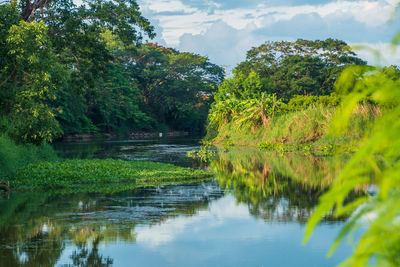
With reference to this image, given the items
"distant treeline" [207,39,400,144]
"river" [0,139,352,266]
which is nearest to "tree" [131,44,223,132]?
"distant treeline" [207,39,400,144]

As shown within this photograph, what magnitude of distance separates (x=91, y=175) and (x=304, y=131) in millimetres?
18175

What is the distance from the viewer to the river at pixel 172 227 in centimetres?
806

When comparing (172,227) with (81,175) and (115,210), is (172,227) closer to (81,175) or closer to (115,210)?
(115,210)

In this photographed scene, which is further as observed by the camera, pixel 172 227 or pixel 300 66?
pixel 300 66

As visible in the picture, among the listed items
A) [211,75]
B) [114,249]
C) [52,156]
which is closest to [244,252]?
[114,249]

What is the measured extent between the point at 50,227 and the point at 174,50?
71612mm

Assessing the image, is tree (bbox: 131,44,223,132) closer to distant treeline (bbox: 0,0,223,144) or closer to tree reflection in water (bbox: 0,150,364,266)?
distant treeline (bbox: 0,0,223,144)

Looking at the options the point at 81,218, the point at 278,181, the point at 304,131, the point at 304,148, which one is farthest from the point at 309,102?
the point at 81,218

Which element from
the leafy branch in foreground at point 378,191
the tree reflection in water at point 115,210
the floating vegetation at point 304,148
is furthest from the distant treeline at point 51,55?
the leafy branch in foreground at point 378,191

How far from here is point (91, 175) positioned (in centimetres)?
1700

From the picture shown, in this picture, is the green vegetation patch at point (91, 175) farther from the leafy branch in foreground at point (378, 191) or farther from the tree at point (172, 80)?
the tree at point (172, 80)

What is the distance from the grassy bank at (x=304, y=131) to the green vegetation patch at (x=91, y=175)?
11.8m

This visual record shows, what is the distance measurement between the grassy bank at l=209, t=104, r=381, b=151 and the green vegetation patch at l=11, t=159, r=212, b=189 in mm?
11840

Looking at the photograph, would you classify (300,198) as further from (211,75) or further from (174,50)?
(174,50)
